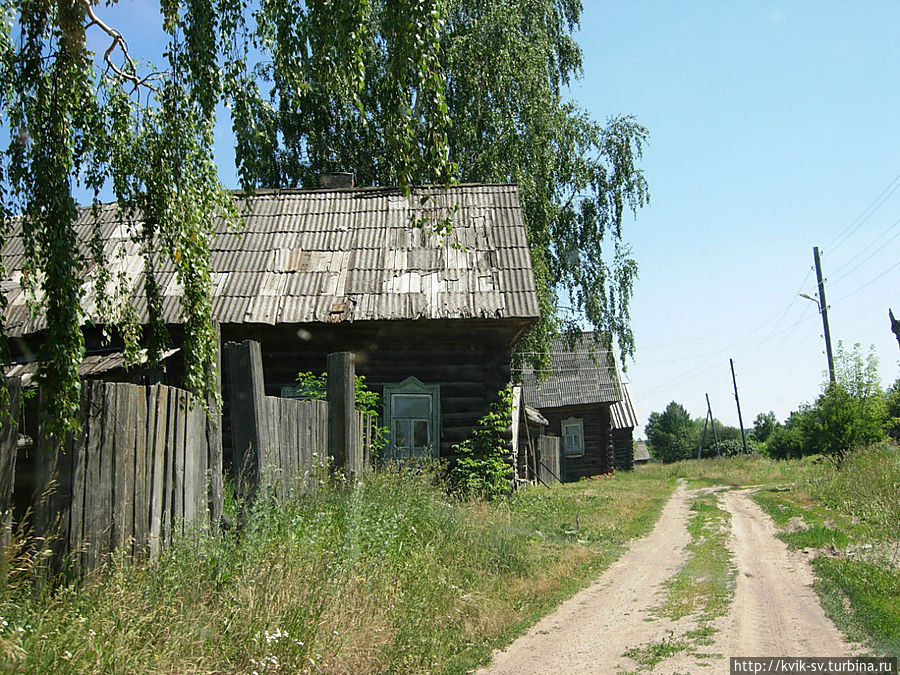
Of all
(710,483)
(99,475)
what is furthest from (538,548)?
(710,483)

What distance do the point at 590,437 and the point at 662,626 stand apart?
1006 inches

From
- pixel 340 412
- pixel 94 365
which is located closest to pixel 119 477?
pixel 340 412

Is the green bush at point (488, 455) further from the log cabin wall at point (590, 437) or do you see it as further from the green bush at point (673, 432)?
the green bush at point (673, 432)

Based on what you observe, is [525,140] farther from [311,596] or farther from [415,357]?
[311,596]

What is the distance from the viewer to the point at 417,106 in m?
5.18

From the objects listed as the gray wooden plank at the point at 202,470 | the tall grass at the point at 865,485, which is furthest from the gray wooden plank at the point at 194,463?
the tall grass at the point at 865,485

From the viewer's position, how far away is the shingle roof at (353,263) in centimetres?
1194

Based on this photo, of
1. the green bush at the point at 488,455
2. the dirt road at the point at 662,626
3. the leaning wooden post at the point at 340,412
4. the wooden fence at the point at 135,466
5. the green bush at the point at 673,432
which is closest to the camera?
the wooden fence at the point at 135,466

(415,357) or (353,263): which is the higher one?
(353,263)

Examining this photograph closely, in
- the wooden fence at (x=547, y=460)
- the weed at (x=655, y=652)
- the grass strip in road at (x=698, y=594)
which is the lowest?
the weed at (x=655, y=652)

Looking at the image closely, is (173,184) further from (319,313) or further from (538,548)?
(319,313)

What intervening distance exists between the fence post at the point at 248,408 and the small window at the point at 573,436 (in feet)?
83.3

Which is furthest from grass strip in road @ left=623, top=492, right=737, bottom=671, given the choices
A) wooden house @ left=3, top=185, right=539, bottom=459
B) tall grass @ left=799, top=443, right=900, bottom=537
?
wooden house @ left=3, top=185, right=539, bottom=459

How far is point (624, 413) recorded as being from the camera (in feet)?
117
